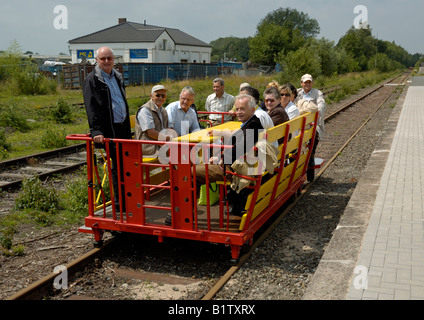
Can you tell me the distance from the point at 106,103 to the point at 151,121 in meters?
0.90

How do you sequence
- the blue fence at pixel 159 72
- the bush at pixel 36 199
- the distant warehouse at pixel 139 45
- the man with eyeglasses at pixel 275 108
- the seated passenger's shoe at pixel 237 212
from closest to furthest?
the seated passenger's shoe at pixel 237 212 → the man with eyeglasses at pixel 275 108 → the bush at pixel 36 199 → the blue fence at pixel 159 72 → the distant warehouse at pixel 139 45

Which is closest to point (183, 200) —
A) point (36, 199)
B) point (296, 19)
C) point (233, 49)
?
point (36, 199)

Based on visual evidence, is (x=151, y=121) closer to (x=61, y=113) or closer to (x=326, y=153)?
(x=326, y=153)

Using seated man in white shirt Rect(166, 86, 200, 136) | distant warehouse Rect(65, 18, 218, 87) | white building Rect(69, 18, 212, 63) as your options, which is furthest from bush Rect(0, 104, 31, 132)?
white building Rect(69, 18, 212, 63)

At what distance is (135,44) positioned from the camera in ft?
182

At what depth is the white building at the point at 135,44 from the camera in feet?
182

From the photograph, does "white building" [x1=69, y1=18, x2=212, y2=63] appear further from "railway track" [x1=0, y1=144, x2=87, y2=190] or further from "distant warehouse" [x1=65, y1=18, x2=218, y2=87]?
"railway track" [x1=0, y1=144, x2=87, y2=190]

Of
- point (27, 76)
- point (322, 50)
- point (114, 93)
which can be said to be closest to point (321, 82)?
point (322, 50)

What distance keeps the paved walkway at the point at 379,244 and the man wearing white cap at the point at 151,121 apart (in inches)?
104

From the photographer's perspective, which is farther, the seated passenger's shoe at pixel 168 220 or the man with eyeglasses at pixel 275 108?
the man with eyeglasses at pixel 275 108

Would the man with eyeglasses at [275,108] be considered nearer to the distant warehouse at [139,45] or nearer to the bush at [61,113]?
the bush at [61,113]

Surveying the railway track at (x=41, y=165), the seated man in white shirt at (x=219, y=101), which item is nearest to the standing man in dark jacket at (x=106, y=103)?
the seated man in white shirt at (x=219, y=101)

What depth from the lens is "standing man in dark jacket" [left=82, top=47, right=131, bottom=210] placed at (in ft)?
17.6

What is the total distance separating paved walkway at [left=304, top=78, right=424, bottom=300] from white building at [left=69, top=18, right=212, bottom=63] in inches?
1880
